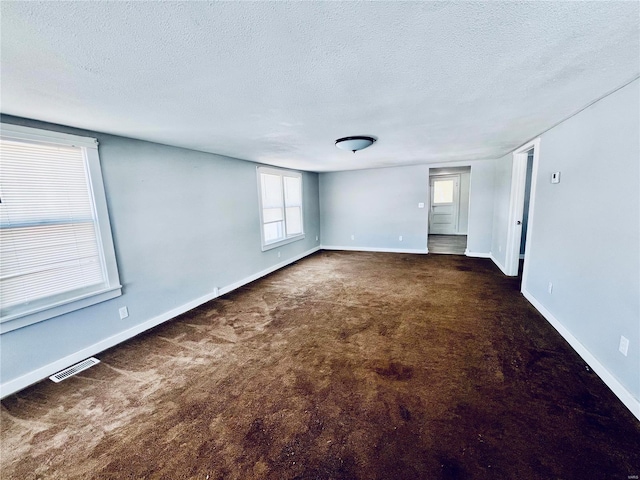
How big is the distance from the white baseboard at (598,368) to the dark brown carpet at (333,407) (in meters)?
0.06

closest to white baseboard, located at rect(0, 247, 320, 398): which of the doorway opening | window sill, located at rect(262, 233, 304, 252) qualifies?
window sill, located at rect(262, 233, 304, 252)

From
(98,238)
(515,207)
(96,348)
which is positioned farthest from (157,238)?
(515,207)

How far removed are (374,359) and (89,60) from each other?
2.77 metres

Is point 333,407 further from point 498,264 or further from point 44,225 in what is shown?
point 498,264

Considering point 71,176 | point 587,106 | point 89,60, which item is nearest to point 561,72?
point 587,106

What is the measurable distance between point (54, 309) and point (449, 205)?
959 cm

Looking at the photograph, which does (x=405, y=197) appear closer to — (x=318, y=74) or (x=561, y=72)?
(x=561, y=72)

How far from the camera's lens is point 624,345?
1.76 m

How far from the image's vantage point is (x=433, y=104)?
2.09 metres

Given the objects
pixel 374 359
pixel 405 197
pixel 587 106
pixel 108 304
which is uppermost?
pixel 587 106

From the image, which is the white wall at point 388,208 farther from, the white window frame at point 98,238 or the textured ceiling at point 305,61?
the white window frame at point 98,238

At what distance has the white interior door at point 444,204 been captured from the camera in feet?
28.3

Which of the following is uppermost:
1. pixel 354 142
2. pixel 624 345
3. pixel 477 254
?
pixel 354 142

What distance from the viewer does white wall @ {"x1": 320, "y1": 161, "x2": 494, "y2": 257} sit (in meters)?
5.74
